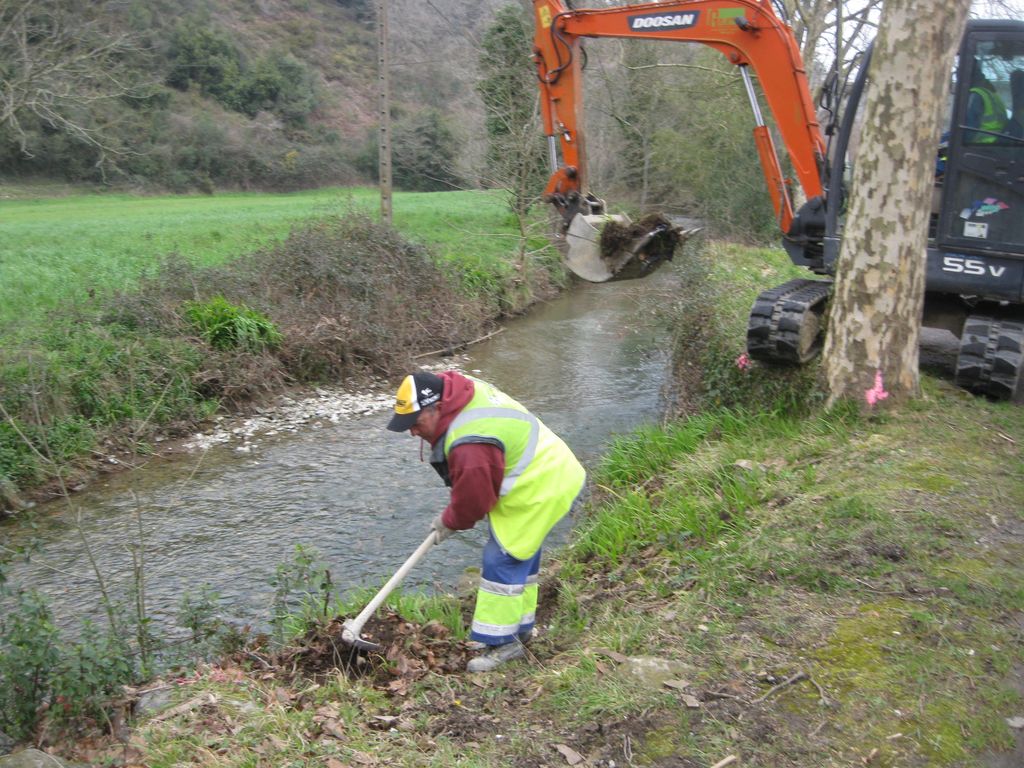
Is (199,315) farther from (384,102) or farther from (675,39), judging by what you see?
(384,102)

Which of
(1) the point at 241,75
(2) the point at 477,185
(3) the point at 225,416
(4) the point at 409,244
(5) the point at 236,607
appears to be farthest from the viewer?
(1) the point at 241,75

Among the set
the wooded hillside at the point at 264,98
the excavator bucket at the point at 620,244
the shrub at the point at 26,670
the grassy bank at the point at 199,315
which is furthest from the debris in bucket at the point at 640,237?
the wooded hillside at the point at 264,98

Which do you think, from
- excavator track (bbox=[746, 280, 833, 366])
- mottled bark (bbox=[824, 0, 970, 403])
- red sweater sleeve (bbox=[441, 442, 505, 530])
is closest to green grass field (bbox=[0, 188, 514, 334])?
red sweater sleeve (bbox=[441, 442, 505, 530])

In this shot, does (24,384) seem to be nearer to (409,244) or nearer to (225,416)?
(225,416)

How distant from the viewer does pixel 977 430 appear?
6473 mm

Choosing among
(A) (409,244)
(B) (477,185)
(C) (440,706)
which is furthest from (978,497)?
(B) (477,185)

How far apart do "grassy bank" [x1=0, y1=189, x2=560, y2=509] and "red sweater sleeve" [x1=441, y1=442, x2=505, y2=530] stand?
2934mm

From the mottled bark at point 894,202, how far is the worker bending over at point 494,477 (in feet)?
10.3

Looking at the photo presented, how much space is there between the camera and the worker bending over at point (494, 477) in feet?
14.5

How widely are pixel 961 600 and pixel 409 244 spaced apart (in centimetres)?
1203

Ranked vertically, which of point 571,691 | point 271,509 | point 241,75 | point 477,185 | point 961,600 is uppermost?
point 241,75

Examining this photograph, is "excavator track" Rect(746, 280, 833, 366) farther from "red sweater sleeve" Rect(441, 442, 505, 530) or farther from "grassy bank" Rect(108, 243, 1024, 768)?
"red sweater sleeve" Rect(441, 442, 505, 530)

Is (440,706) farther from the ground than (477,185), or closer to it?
closer to it

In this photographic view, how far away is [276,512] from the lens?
25.5 feet
